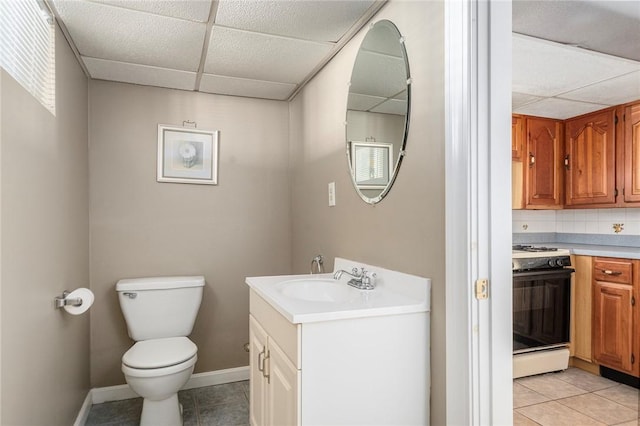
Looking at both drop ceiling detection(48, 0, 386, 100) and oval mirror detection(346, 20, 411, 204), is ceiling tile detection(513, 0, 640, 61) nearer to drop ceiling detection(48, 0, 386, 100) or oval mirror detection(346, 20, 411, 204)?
oval mirror detection(346, 20, 411, 204)

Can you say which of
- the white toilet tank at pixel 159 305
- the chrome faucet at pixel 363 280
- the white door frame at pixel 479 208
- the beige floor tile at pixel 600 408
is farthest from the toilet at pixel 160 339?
the beige floor tile at pixel 600 408

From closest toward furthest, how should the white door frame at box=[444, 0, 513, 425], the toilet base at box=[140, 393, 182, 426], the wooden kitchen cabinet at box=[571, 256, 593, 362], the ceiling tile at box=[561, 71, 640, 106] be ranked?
1. the white door frame at box=[444, 0, 513, 425]
2. the toilet base at box=[140, 393, 182, 426]
3. the ceiling tile at box=[561, 71, 640, 106]
4. the wooden kitchen cabinet at box=[571, 256, 593, 362]

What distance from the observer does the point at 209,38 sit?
6.30 feet

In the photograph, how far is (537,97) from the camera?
9.04 feet

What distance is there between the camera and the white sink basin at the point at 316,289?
169 centimetres

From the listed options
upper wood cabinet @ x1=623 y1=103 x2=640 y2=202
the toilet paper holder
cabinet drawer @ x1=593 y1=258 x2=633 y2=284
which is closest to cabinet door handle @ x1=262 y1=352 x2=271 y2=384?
the toilet paper holder

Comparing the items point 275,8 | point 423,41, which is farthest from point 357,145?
point 275,8

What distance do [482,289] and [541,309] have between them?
2.02m

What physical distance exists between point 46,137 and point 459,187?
67.6 inches

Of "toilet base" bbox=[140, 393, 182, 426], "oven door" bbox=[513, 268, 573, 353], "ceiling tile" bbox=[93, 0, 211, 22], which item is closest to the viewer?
"ceiling tile" bbox=[93, 0, 211, 22]

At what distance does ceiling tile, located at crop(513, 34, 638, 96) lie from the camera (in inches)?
76.6

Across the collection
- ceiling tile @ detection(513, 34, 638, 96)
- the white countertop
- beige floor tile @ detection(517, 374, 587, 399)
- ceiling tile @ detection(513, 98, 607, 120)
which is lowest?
beige floor tile @ detection(517, 374, 587, 399)

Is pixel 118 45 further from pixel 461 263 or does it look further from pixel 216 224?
pixel 461 263

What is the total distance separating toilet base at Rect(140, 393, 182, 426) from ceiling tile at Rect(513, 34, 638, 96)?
265cm
